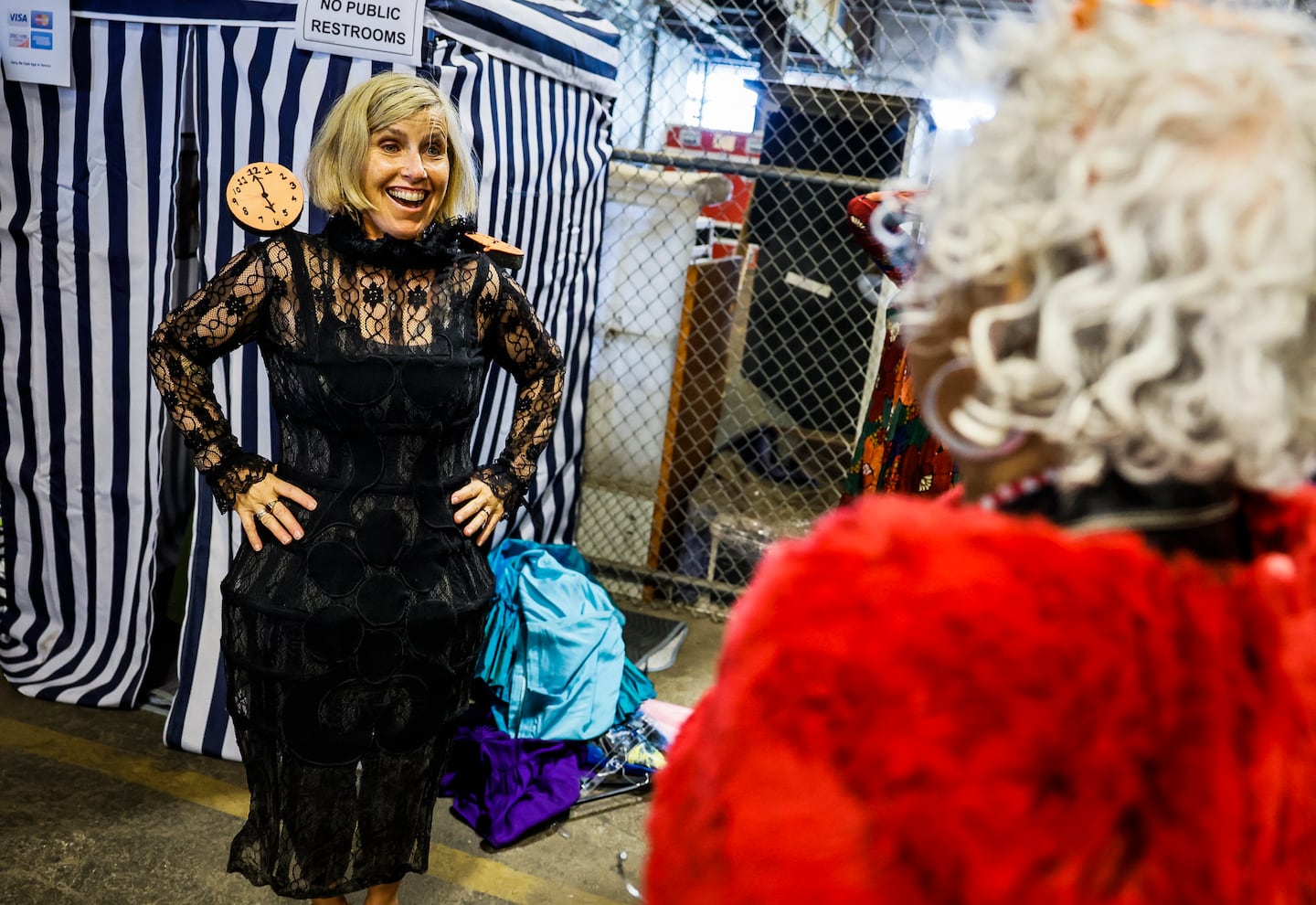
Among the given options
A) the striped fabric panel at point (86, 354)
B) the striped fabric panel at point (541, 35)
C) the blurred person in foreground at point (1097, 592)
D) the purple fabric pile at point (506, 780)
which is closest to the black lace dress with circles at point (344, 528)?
the purple fabric pile at point (506, 780)

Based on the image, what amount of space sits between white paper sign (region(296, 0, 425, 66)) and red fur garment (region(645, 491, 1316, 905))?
237cm

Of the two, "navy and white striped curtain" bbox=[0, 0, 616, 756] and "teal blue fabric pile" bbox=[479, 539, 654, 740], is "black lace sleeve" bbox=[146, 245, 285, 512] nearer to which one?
"navy and white striped curtain" bbox=[0, 0, 616, 756]

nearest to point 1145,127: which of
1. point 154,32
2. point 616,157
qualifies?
point 154,32

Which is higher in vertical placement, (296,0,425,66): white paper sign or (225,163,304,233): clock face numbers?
(296,0,425,66): white paper sign

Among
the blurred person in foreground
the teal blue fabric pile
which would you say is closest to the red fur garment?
the blurred person in foreground

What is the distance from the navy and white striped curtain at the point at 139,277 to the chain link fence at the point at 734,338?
0.78 m

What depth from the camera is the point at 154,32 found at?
9.60 feet

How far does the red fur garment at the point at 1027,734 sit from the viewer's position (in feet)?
2.40

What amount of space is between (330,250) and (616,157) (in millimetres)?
2526

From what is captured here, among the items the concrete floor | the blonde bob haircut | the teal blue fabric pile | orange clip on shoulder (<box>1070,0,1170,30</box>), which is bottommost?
the concrete floor

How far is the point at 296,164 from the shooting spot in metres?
2.83

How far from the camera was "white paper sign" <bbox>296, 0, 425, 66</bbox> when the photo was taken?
8.86 feet

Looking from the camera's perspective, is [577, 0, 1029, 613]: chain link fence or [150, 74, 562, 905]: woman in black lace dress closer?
[150, 74, 562, 905]: woman in black lace dress

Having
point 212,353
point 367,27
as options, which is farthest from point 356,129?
point 367,27
